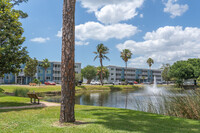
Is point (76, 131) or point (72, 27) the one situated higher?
point (72, 27)

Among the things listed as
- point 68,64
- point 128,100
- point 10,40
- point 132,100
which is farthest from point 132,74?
point 68,64

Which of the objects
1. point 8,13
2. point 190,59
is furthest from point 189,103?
point 190,59

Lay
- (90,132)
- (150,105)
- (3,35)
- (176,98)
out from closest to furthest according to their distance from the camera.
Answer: (90,132), (176,98), (150,105), (3,35)

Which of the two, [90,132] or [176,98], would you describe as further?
[176,98]

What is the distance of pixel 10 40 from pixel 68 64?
8.81 metres

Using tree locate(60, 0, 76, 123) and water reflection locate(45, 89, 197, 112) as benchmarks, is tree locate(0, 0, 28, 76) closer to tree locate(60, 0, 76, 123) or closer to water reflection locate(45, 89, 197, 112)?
tree locate(60, 0, 76, 123)

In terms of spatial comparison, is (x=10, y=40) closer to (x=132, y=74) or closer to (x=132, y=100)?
(x=132, y=100)

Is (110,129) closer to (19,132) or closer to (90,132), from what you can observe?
(90,132)

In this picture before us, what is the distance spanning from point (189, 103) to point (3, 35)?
13.4m

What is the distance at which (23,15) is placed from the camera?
20.6 m

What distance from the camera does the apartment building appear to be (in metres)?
105

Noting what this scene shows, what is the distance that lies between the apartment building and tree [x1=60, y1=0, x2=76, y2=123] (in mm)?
95174

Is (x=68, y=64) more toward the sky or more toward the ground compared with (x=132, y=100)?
more toward the sky

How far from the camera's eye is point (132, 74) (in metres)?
113
